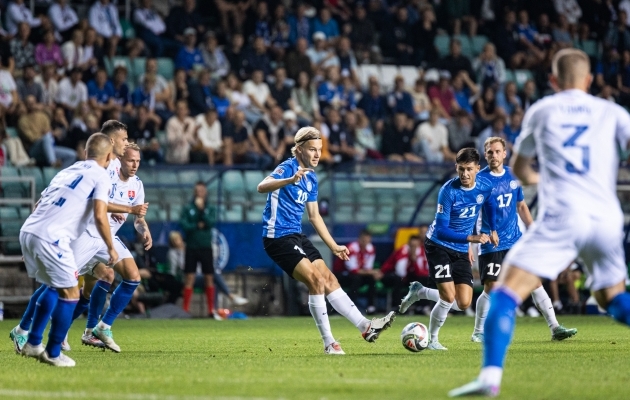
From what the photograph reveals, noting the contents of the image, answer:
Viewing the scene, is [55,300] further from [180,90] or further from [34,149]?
[180,90]

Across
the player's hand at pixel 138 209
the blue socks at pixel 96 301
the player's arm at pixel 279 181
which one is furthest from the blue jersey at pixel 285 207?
the blue socks at pixel 96 301

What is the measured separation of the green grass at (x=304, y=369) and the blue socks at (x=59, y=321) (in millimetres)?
262

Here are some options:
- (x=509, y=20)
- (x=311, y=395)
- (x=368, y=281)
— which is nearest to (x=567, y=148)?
(x=311, y=395)

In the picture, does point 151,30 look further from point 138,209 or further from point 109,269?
point 138,209

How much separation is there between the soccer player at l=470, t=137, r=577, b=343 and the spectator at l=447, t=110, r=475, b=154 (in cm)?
1062

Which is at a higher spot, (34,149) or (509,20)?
(509,20)

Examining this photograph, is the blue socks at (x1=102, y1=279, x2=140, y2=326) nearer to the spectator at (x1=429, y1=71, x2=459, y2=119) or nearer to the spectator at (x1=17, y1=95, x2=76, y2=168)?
the spectator at (x1=17, y1=95, x2=76, y2=168)

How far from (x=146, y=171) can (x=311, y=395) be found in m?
13.6

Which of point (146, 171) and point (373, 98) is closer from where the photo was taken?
point (146, 171)

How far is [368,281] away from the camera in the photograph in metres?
20.4

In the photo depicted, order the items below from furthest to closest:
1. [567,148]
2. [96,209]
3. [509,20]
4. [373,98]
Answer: [509,20], [373,98], [96,209], [567,148]

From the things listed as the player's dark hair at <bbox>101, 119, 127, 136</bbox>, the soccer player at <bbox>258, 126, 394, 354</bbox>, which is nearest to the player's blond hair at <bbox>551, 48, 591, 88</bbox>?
the soccer player at <bbox>258, 126, 394, 354</bbox>

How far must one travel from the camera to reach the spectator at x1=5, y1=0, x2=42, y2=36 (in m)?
21.8

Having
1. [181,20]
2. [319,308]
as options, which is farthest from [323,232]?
[181,20]
